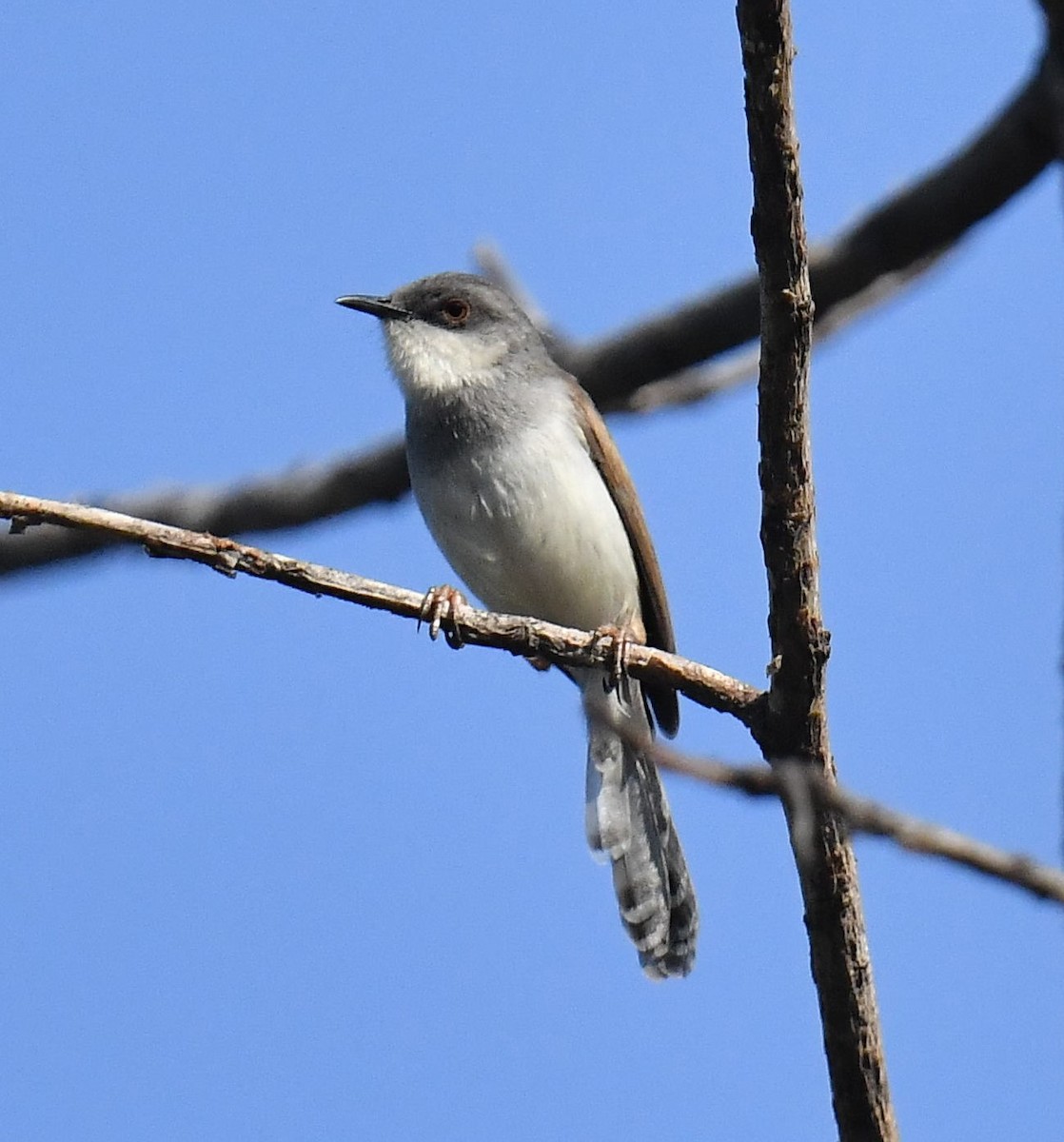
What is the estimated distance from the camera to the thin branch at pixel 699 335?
6383 millimetres

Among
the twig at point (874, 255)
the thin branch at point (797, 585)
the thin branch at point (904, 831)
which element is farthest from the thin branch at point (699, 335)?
the thin branch at point (904, 831)

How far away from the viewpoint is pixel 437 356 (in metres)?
7.66

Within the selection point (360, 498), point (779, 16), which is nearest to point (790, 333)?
point (779, 16)

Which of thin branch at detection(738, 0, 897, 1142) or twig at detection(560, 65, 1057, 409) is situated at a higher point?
twig at detection(560, 65, 1057, 409)

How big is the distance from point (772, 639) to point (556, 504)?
2.59 m

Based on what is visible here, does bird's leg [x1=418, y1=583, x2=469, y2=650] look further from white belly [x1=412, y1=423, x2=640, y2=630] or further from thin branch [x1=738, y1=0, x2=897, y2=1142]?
white belly [x1=412, y1=423, x2=640, y2=630]

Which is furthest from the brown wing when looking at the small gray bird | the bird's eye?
the bird's eye

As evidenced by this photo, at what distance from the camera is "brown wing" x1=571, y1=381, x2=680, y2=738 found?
732 centimetres

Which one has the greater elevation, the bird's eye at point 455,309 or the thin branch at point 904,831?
the bird's eye at point 455,309

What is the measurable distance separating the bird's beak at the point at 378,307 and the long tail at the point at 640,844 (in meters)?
2.08

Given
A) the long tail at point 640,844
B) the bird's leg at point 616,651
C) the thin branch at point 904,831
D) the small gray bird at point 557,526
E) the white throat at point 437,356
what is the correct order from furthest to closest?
the white throat at point 437,356 → the small gray bird at point 557,526 → the long tail at point 640,844 → the bird's leg at point 616,651 → the thin branch at point 904,831

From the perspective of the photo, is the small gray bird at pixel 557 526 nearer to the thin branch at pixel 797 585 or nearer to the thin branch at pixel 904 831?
the thin branch at pixel 797 585

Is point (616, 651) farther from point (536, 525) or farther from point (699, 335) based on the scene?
point (699, 335)

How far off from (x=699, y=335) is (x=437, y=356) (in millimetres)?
1296
